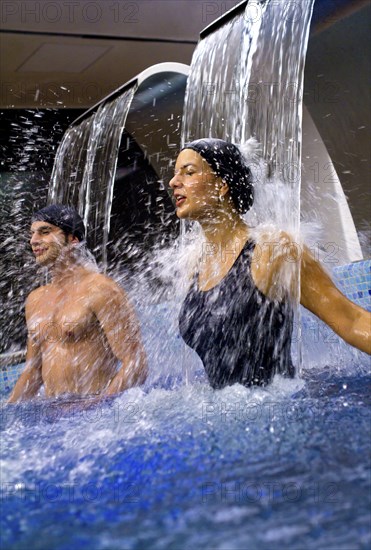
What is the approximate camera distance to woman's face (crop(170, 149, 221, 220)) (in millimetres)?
2375

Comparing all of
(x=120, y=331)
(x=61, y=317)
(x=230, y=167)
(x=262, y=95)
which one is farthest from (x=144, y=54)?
(x=230, y=167)

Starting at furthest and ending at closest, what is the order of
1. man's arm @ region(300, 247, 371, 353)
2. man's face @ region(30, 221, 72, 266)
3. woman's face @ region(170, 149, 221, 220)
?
man's face @ region(30, 221, 72, 266), woman's face @ region(170, 149, 221, 220), man's arm @ region(300, 247, 371, 353)

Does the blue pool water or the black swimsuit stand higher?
the black swimsuit

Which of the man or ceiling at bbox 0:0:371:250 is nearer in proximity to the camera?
the man

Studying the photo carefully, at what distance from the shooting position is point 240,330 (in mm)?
2246

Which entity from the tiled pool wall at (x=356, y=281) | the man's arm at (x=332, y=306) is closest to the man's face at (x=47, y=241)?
the tiled pool wall at (x=356, y=281)

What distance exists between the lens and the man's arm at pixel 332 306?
80.7 inches

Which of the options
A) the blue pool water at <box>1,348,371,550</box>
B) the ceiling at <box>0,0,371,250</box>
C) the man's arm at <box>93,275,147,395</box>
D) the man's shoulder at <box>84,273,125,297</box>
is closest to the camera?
the blue pool water at <box>1,348,371,550</box>

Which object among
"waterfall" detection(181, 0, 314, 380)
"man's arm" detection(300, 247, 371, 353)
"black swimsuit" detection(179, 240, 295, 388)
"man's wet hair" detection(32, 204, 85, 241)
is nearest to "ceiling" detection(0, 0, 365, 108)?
"waterfall" detection(181, 0, 314, 380)

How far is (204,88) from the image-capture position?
182 inches

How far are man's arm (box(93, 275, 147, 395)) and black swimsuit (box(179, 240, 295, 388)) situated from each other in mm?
596

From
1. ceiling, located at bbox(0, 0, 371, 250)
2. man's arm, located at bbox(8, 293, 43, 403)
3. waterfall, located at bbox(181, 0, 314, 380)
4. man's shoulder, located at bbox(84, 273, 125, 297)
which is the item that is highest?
ceiling, located at bbox(0, 0, 371, 250)

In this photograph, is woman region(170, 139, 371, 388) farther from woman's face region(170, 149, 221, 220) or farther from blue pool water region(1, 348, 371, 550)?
blue pool water region(1, 348, 371, 550)

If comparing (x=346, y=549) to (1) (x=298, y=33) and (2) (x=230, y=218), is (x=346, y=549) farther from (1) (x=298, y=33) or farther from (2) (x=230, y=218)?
(1) (x=298, y=33)
